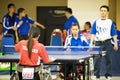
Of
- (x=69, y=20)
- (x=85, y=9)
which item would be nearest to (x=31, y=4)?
(x=85, y=9)

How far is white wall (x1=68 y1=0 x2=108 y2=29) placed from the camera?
41.6 ft

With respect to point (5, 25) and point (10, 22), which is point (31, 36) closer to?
point (5, 25)

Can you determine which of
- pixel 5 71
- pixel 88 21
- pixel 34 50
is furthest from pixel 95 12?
pixel 34 50

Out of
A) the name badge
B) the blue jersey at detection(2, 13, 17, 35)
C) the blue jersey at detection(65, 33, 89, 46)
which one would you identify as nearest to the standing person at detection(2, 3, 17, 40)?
the blue jersey at detection(2, 13, 17, 35)

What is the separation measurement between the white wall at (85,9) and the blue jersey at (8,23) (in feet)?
7.15

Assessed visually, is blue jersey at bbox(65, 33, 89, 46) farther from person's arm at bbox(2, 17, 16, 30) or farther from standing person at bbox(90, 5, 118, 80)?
person's arm at bbox(2, 17, 16, 30)

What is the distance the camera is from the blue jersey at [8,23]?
11.8 metres

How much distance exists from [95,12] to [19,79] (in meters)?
→ 7.38

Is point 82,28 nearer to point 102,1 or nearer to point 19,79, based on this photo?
point 102,1

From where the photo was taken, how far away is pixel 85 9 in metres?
12.7

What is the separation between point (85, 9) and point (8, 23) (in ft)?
9.21

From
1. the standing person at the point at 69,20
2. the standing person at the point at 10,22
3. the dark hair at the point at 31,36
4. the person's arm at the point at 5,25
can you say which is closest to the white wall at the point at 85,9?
the standing person at the point at 69,20

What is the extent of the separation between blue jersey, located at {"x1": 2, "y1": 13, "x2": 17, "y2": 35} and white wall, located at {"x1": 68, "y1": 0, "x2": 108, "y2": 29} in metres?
2.18

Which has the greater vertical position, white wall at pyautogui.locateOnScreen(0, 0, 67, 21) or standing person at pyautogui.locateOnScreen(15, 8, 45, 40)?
white wall at pyautogui.locateOnScreen(0, 0, 67, 21)
